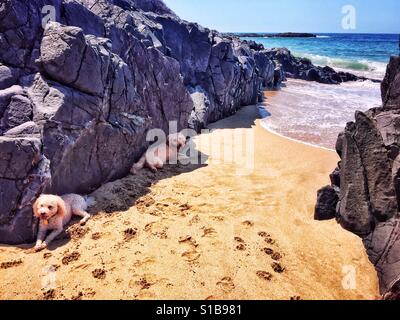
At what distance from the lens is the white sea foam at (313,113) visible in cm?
1171

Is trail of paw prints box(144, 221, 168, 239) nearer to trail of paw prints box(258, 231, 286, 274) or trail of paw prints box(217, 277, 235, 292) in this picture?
trail of paw prints box(217, 277, 235, 292)

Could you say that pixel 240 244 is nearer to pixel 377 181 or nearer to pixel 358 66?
pixel 377 181

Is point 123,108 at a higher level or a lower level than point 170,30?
lower

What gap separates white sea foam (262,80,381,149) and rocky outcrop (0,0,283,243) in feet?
16.6

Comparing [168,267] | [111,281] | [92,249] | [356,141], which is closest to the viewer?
[111,281]

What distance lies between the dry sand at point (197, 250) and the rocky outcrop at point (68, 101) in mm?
728

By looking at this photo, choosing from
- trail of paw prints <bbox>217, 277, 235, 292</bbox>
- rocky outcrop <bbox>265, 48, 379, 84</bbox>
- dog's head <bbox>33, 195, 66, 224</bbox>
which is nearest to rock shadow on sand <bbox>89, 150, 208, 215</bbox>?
dog's head <bbox>33, 195, 66, 224</bbox>

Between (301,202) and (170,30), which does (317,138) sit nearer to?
(301,202)

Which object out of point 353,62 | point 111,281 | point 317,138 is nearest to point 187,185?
point 111,281

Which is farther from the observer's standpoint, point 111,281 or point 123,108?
point 123,108

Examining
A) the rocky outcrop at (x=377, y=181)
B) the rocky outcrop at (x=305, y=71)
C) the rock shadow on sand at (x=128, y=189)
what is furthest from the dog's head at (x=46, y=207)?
the rocky outcrop at (x=305, y=71)

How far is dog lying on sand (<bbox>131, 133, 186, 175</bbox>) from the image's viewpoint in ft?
25.8
